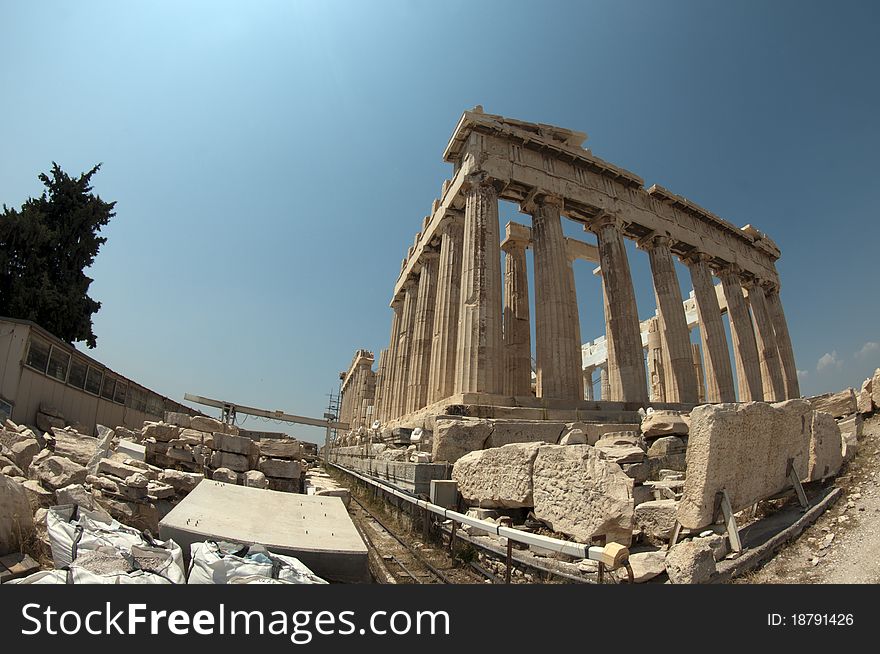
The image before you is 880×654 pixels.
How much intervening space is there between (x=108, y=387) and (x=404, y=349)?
13005 millimetres

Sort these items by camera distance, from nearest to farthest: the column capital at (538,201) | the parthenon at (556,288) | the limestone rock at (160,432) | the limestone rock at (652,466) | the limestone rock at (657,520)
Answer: the limestone rock at (657,520) < the limestone rock at (652,466) < the limestone rock at (160,432) < the parthenon at (556,288) < the column capital at (538,201)

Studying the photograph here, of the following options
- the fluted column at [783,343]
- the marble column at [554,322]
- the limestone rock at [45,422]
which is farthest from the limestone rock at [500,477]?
the fluted column at [783,343]

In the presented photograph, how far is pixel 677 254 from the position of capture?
22062 millimetres

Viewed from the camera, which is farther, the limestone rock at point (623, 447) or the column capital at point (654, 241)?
the column capital at point (654, 241)

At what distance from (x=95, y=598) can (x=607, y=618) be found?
10.3 feet

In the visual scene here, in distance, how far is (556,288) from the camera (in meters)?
16.1

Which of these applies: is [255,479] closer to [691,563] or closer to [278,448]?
[278,448]

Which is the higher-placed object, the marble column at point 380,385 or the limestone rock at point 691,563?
the marble column at point 380,385

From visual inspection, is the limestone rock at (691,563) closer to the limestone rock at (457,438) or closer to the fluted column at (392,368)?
the limestone rock at (457,438)

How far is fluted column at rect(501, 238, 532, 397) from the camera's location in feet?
60.8

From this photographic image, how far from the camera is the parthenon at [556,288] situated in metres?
15.3

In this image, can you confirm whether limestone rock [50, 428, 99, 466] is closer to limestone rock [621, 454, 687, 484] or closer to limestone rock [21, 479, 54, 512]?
limestone rock [21, 479, 54, 512]

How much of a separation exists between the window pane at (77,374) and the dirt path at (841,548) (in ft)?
54.9

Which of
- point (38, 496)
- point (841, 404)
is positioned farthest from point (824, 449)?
point (38, 496)
